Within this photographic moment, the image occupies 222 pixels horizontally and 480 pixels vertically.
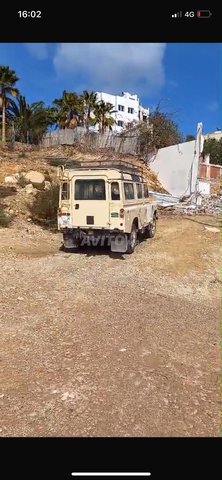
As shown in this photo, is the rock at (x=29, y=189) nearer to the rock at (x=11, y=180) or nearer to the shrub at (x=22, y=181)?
the shrub at (x=22, y=181)

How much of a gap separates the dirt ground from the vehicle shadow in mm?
126

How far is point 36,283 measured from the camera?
7.66 metres

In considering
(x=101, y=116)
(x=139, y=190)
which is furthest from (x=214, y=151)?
(x=139, y=190)

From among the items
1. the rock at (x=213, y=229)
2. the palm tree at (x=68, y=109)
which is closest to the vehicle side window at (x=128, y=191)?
the rock at (x=213, y=229)

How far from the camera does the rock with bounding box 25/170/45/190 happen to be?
1870 cm

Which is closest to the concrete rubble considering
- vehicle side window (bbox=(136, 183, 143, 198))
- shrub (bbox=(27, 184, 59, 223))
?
shrub (bbox=(27, 184, 59, 223))

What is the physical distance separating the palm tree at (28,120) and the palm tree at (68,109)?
3.08 meters

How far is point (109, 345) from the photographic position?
4.99 m

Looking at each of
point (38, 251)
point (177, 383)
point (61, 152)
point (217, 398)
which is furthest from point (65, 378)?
point (61, 152)

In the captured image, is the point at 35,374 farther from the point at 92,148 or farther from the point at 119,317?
Answer: the point at 92,148
